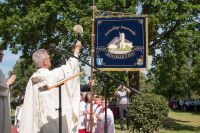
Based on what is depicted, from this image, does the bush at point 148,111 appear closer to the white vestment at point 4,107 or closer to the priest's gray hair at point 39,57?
the priest's gray hair at point 39,57

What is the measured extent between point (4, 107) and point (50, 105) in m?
1.25

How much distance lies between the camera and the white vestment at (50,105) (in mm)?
7309

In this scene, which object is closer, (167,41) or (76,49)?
(76,49)

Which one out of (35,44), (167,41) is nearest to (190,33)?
(167,41)

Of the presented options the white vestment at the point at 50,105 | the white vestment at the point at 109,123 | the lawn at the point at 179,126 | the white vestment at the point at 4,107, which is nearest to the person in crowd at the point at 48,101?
the white vestment at the point at 50,105

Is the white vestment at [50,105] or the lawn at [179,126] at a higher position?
the white vestment at [50,105]

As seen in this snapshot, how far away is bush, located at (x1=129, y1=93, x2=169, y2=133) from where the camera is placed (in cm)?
1105

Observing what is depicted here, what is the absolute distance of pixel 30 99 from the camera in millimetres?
7426

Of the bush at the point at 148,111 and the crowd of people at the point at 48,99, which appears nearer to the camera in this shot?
the crowd of people at the point at 48,99

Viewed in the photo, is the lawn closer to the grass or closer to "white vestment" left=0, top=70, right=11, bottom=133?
the grass

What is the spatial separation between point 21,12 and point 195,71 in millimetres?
10144

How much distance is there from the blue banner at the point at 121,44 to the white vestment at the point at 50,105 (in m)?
4.84

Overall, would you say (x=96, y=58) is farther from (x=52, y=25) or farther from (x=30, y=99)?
(x=52, y=25)

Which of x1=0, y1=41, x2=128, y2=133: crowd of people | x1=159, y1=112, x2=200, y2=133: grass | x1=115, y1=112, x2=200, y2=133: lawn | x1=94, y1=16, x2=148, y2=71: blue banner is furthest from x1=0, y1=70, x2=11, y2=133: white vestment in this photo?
x1=159, y1=112, x2=200, y2=133: grass
